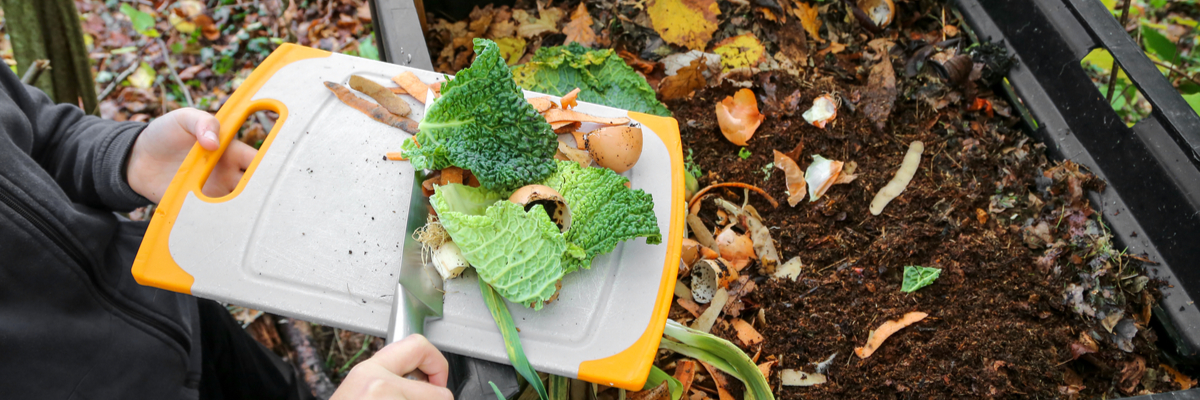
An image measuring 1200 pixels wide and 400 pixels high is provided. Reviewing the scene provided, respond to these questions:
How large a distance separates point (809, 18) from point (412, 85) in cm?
114

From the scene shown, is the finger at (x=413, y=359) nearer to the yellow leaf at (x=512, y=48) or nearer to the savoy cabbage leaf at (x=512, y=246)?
the savoy cabbage leaf at (x=512, y=246)

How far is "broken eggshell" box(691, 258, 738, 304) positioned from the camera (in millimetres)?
1225

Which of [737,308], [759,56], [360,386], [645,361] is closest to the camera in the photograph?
[360,386]

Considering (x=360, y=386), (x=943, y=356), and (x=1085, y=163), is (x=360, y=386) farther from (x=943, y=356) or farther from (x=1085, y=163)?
(x=1085, y=163)

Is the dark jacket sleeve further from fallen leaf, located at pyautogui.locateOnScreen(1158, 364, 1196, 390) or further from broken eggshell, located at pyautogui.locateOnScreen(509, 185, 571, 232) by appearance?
fallen leaf, located at pyautogui.locateOnScreen(1158, 364, 1196, 390)

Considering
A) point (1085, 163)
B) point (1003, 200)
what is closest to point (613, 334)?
point (1003, 200)

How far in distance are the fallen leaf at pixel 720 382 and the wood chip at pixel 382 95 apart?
0.78 meters

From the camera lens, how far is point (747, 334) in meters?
1.21

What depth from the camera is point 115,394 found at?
3.54 feet

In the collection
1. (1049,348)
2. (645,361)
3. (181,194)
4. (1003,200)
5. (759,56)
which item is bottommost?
(1049,348)

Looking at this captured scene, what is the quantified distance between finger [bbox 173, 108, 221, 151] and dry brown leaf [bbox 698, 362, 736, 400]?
100 cm

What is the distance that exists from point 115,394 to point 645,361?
991mm

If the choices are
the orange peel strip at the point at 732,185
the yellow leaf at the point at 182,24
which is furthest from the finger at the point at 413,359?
the yellow leaf at the point at 182,24

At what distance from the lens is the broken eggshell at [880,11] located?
165 cm
